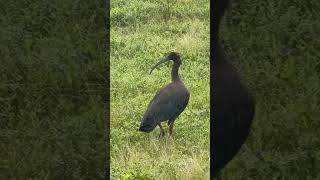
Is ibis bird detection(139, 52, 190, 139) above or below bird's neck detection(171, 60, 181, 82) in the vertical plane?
below

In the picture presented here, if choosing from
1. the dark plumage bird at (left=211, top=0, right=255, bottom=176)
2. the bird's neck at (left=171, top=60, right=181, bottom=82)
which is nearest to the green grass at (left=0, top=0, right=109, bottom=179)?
the bird's neck at (left=171, top=60, right=181, bottom=82)

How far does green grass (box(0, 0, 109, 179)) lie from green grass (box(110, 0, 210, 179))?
57 cm

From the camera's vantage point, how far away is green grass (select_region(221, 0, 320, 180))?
18.0ft

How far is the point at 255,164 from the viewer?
5488mm

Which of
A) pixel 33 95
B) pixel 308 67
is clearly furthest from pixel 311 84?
pixel 33 95

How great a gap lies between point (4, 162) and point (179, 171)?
1.76m

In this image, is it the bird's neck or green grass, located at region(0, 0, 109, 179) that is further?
the bird's neck

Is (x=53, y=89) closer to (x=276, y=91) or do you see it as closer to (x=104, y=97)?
(x=104, y=97)

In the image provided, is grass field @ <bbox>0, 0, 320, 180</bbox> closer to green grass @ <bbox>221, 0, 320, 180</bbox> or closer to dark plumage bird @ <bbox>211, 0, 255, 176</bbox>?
green grass @ <bbox>221, 0, 320, 180</bbox>

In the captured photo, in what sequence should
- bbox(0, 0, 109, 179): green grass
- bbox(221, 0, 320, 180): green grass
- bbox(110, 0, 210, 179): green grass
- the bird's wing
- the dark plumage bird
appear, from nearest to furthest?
the dark plumage bird
bbox(221, 0, 320, 180): green grass
bbox(0, 0, 109, 179): green grass
the bird's wing
bbox(110, 0, 210, 179): green grass

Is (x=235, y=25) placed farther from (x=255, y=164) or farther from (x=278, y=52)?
(x=255, y=164)

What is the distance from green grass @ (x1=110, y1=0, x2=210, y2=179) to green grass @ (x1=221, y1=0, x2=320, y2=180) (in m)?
0.81

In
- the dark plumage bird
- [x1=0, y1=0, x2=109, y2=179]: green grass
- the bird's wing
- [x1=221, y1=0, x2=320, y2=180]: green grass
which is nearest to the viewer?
the dark plumage bird

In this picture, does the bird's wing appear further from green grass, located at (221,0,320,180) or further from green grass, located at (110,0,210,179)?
green grass, located at (221,0,320,180)
